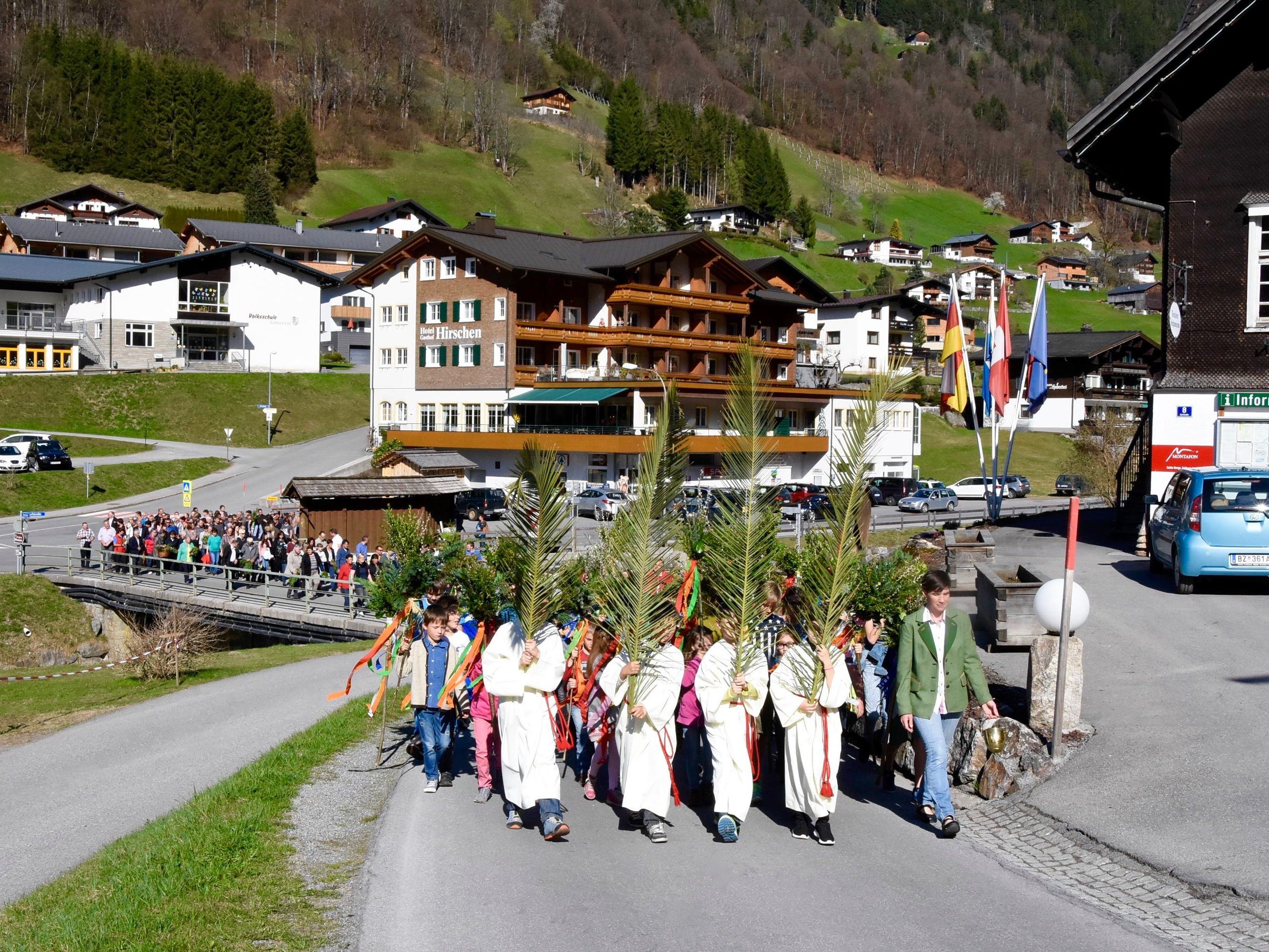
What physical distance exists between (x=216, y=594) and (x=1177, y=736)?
2339 centimetres

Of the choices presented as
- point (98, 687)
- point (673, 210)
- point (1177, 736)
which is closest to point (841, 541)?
point (1177, 736)

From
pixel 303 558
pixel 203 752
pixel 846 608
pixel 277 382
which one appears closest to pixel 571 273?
pixel 277 382

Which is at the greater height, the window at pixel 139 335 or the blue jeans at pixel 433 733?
the window at pixel 139 335

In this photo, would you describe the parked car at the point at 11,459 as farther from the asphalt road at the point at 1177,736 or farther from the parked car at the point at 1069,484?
the asphalt road at the point at 1177,736

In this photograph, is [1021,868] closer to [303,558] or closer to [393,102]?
[303,558]

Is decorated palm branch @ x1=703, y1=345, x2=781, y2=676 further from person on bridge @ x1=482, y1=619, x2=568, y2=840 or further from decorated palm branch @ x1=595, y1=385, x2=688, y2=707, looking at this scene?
person on bridge @ x1=482, y1=619, x2=568, y2=840

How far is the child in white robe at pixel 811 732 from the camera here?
8.02 meters

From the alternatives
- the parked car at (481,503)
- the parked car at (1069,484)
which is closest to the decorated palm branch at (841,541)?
the parked car at (481,503)

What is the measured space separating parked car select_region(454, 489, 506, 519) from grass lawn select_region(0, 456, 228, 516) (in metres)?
15.0

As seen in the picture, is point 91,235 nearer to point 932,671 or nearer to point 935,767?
point 932,671

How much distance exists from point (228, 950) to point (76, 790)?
7081 mm

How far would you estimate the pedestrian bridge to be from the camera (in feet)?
83.7

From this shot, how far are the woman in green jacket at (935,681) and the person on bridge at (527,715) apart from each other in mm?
2485

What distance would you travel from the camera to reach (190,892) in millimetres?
6984
